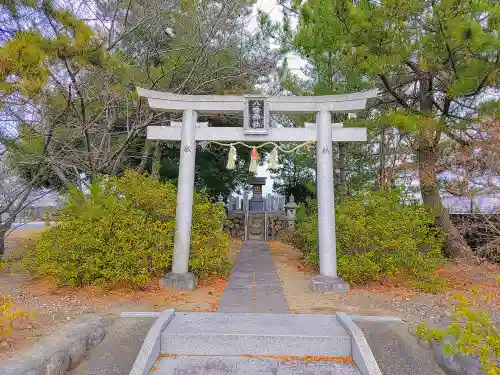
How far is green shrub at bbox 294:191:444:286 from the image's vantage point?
679 centimetres

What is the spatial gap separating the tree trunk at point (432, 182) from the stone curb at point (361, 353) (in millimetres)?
5044

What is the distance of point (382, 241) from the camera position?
6.84 meters

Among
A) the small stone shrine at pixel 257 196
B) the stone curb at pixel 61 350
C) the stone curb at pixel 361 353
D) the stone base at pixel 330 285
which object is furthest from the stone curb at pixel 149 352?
the small stone shrine at pixel 257 196

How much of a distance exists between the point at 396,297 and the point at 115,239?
4899 millimetres

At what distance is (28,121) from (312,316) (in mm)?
7241

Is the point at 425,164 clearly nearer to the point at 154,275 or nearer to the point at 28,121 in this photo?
the point at 154,275

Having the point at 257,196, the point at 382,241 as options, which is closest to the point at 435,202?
the point at 382,241

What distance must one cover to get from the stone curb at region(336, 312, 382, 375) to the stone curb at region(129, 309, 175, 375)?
2.09m

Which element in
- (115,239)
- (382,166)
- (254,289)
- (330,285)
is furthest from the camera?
(382,166)

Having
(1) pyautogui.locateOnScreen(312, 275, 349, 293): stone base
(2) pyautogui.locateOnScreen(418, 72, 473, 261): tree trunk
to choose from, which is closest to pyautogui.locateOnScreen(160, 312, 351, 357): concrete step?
(1) pyautogui.locateOnScreen(312, 275, 349, 293): stone base

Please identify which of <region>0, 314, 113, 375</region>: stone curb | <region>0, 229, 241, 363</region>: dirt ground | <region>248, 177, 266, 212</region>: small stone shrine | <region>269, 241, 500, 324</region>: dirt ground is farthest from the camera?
<region>248, 177, 266, 212</region>: small stone shrine

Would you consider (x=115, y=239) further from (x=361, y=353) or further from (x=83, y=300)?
(x=361, y=353)

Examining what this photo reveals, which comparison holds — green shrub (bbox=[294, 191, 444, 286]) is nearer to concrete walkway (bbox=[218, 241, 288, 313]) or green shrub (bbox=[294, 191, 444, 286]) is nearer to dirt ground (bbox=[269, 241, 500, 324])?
dirt ground (bbox=[269, 241, 500, 324])

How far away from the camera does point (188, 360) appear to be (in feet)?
12.6
